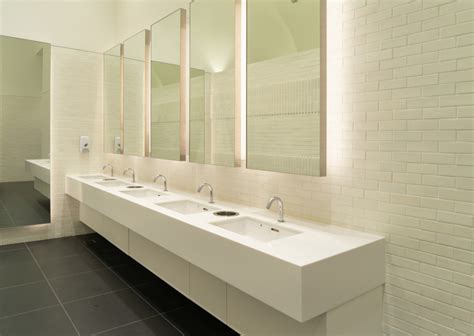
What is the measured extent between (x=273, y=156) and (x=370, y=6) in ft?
3.55

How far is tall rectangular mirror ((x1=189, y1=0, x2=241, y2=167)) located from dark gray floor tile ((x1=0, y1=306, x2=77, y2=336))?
1.64 m

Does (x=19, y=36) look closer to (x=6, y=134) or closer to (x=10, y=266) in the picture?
(x=6, y=134)

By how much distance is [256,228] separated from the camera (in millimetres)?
2445

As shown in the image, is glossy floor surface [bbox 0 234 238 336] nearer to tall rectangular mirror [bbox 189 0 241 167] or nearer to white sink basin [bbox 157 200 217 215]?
white sink basin [bbox 157 200 217 215]

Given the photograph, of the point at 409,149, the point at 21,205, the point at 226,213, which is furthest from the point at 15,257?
the point at 409,149

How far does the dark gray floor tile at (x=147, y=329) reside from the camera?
2516 millimetres

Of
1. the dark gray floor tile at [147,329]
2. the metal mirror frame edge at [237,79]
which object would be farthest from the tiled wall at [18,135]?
the metal mirror frame edge at [237,79]

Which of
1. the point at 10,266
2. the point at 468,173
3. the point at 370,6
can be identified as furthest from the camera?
the point at 10,266

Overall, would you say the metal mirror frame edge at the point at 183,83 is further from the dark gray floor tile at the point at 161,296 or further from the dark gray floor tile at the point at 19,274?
the dark gray floor tile at the point at 19,274

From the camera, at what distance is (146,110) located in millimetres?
4133

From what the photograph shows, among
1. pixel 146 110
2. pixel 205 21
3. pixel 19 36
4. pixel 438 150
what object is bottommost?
Result: pixel 438 150

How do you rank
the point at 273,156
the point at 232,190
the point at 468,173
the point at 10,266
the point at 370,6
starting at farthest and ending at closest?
1. the point at 10,266
2. the point at 232,190
3. the point at 273,156
4. the point at 370,6
5. the point at 468,173

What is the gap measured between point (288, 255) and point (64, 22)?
4663 mm

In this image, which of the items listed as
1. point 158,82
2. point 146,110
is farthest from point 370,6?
point 146,110
